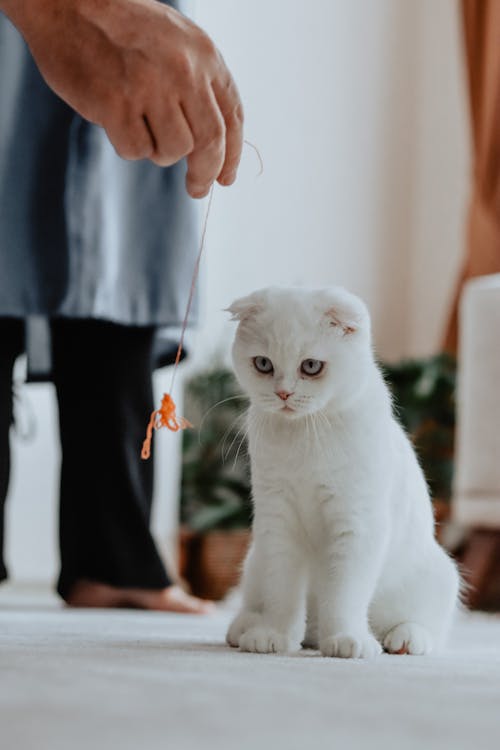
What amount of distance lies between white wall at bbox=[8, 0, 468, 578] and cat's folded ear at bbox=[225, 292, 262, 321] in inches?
98.0

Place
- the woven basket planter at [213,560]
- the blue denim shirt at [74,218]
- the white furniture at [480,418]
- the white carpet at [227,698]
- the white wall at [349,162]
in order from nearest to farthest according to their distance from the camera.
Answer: the white carpet at [227,698] < the blue denim shirt at [74,218] < the white furniture at [480,418] < the woven basket planter at [213,560] < the white wall at [349,162]

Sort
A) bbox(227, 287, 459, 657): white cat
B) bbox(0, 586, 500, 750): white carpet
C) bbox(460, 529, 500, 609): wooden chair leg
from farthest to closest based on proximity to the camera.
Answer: bbox(460, 529, 500, 609): wooden chair leg, bbox(227, 287, 459, 657): white cat, bbox(0, 586, 500, 750): white carpet

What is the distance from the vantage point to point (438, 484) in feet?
11.5

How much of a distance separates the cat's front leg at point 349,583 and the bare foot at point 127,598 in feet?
2.44

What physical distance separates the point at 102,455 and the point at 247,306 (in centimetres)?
76

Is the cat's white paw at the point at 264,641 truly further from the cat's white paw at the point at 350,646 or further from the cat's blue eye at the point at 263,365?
the cat's blue eye at the point at 263,365

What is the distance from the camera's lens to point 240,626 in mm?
1218

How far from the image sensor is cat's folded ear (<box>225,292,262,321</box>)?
118 cm

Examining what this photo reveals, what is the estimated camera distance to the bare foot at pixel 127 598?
1.85m

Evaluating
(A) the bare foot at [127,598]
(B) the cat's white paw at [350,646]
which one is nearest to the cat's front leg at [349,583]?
(B) the cat's white paw at [350,646]

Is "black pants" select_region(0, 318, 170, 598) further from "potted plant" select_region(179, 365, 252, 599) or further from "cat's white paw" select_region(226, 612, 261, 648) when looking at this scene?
"potted plant" select_region(179, 365, 252, 599)

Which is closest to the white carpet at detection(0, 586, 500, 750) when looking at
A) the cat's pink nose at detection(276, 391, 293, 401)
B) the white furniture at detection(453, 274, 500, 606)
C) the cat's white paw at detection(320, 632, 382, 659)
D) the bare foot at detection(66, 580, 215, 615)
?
the cat's white paw at detection(320, 632, 382, 659)

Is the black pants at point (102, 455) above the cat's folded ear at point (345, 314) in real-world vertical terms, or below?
below

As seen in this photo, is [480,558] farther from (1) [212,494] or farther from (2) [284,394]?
(2) [284,394]
